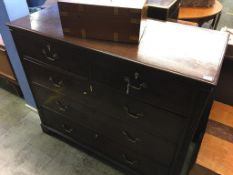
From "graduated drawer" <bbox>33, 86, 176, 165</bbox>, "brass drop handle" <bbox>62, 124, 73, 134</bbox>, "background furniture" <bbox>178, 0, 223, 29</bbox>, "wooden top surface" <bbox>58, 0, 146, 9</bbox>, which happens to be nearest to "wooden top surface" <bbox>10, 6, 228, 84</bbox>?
"wooden top surface" <bbox>58, 0, 146, 9</bbox>

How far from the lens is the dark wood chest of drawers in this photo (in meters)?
0.81

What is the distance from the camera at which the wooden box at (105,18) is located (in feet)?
2.75

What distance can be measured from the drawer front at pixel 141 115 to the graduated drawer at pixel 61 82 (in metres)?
0.07

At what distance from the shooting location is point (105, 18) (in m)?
0.88

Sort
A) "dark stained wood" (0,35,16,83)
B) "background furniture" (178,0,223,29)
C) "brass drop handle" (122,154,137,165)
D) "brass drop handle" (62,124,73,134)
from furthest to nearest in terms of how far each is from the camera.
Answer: "background furniture" (178,0,223,29)
"dark stained wood" (0,35,16,83)
"brass drop handle" (62,124,73,134)
"brass drop handle" (122,154,137,165)

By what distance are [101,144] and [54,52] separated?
665 millimetres

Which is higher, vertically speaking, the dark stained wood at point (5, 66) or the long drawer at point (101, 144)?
the dark stained wood at point (5, 66)

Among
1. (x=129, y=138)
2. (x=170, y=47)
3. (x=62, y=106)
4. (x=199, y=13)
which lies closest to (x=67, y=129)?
A: (x=62, y=106)

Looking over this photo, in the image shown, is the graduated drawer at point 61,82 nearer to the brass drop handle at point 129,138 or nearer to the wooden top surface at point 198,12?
the brass drop handle at point 129,138

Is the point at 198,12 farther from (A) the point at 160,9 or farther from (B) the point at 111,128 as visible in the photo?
(B) the point at 111,128

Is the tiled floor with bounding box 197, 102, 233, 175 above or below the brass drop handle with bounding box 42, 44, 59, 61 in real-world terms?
below

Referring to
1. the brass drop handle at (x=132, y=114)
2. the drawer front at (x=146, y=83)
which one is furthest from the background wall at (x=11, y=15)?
the brass drop handle at (x=132, y=114)

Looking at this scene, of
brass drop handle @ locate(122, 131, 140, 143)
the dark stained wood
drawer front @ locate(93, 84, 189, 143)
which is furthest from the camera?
the dark stained wood

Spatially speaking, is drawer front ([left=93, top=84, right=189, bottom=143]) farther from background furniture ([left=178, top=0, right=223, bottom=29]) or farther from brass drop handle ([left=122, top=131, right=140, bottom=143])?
background furniture ([left=178, top=0, right=223, bottom=29])
